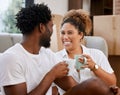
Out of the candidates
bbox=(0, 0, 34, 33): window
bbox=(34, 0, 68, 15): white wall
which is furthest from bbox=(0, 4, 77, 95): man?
bbox=(34, 0, 68, 15): white wall

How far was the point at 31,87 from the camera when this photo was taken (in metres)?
1.38

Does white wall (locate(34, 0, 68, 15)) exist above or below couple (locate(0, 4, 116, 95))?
above

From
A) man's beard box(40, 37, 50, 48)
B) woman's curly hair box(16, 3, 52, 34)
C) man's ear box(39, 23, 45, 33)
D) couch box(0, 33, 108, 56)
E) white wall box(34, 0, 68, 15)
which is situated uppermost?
white wall box(34, 0, 68, 15)

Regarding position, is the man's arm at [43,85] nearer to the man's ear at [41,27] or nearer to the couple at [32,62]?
the couple at [32,62]

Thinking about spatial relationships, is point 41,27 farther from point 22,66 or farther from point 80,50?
point 80,50

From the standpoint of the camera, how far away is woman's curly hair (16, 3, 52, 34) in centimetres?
141

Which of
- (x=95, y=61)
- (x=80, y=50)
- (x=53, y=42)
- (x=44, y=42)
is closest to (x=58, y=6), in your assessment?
(x=53, y=42)

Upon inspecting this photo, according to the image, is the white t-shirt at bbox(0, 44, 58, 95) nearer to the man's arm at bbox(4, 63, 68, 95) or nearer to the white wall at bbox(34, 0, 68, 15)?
the man's arm at bbox(4, 63, 68, 95)

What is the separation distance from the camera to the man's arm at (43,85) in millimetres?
1292

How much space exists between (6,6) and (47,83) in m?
2.17

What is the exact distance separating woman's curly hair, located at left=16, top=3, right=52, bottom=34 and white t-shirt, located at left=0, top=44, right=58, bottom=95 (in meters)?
0.10

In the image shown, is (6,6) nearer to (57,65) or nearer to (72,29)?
(72,29)

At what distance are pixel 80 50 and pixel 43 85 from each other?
0.79 m

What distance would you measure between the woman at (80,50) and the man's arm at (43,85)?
0.47m
